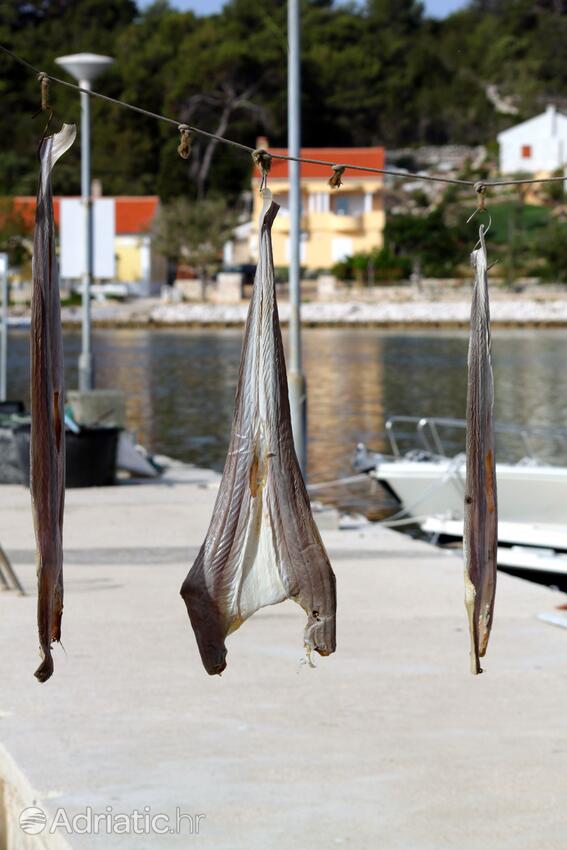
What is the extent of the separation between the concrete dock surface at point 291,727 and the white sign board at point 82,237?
1163 cm

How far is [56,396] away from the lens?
5.29m

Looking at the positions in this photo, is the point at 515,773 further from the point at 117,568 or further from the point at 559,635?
the point at 117,568

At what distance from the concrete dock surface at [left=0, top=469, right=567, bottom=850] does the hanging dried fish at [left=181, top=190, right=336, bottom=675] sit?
3.42 feet

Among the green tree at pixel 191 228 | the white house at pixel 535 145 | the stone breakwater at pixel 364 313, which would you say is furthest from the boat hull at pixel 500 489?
the white house at pixel 535 145

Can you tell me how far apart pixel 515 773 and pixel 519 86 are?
147128 millimetres

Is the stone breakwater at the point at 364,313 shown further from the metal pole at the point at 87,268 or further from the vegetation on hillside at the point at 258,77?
the metal pole at the point at 87,268

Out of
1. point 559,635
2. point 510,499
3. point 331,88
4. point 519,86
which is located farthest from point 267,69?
point 559,635

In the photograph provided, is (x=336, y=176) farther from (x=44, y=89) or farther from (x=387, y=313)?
(x=387, y=313)

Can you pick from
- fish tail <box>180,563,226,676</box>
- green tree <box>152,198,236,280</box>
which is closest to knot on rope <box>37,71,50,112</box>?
fish tail <box>180,563,226,676</box>

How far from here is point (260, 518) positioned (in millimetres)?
5430

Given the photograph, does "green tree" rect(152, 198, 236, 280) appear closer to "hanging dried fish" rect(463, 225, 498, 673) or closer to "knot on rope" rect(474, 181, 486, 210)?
"knot on rope" rect(474, 181, 486, 210)

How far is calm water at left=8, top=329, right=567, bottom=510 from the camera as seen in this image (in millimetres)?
39344

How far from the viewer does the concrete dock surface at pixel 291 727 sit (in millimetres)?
6129

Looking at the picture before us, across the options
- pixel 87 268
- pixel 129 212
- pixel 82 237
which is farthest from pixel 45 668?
pixel 129 212
